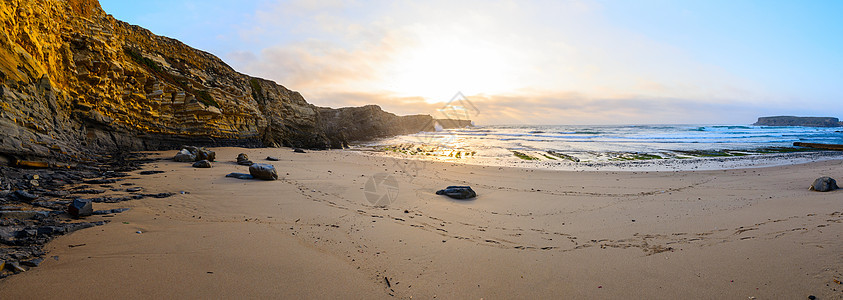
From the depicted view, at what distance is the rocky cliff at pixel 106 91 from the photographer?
7781 mm

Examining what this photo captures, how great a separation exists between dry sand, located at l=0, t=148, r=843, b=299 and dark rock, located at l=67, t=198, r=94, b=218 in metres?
0.37

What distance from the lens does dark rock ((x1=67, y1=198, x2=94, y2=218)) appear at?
4355 mm

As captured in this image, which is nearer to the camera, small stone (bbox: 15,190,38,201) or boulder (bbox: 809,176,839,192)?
small stone (bbox: 15,190,38,201)

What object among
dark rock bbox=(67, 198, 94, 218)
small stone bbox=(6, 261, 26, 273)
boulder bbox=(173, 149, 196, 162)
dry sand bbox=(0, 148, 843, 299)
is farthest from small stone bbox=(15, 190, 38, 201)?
boulder bbox=(173, 149, 196, 162)

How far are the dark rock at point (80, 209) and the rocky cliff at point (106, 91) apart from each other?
4021 mm

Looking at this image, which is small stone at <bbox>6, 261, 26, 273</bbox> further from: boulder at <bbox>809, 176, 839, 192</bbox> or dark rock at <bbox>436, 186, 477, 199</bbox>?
boulder at <bbox>809, 176, 839, 192</bbox>

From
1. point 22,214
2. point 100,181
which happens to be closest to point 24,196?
point 22,214

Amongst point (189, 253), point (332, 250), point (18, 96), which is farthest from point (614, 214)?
point (18, 96)

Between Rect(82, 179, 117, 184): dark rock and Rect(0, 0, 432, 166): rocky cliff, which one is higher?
Rect(0, 0, 432, 166): rocky cliff

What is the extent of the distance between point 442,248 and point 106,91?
14987 mm

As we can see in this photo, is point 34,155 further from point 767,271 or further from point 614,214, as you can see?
point 767,271

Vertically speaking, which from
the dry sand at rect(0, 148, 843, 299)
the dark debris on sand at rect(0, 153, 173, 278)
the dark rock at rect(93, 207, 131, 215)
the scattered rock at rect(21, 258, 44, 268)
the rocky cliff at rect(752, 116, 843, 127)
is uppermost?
the rocky cliff at rect(752, 116, 843, 127)

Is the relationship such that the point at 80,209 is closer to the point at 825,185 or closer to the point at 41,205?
the point at 41,205

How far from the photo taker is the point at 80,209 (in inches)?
171
